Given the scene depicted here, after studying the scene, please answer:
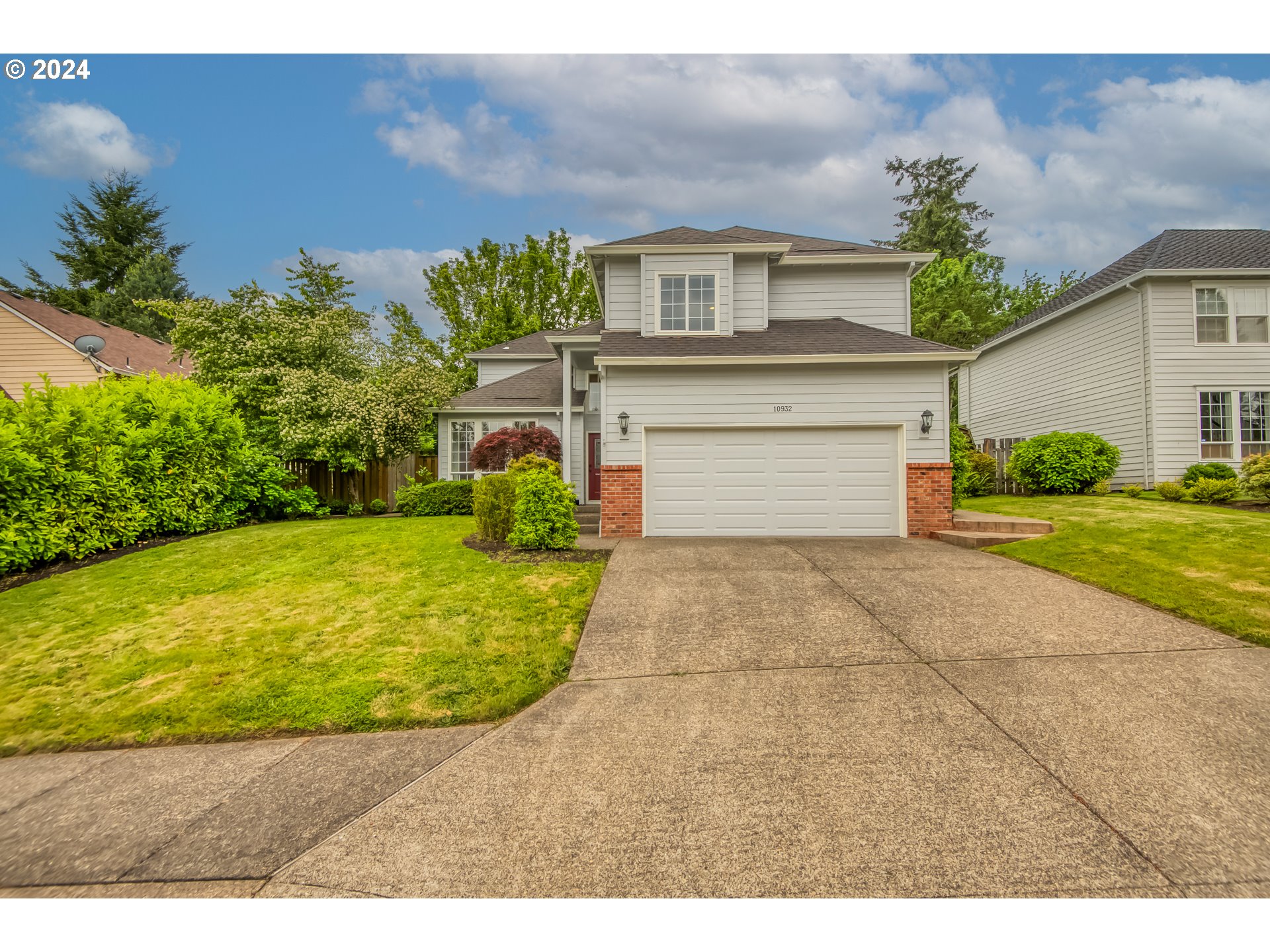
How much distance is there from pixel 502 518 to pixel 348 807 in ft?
22.1

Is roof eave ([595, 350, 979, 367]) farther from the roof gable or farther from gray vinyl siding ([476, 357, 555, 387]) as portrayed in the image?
the roof gable

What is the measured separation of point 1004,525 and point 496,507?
8681 millimetres

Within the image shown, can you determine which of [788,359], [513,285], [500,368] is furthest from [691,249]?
Answer: [513,285]

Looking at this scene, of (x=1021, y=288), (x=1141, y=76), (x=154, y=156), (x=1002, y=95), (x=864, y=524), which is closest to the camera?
(x=864, y=524)

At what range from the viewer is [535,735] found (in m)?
4.06

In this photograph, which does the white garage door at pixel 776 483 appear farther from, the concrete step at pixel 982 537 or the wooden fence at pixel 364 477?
the wooden fence at pixel 364 477

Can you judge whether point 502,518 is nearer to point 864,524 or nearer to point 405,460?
point 864,524

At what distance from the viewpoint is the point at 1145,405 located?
14.7 m

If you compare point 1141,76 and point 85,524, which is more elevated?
point 1141,76

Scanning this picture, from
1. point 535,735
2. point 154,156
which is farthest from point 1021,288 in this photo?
point 154,156

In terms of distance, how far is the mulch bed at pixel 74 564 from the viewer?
7.60 m

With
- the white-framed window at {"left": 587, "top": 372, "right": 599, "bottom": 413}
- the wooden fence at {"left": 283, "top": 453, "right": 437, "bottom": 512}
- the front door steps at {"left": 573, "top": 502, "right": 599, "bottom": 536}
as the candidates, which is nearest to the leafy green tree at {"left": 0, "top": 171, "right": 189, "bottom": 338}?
the wooden fence at {"left": 283, "top": 453, "right": 437, "bottom": 512}

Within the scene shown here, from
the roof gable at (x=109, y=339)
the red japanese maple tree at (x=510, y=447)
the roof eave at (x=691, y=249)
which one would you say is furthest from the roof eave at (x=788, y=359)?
the roof gable at (x=109, y=339)

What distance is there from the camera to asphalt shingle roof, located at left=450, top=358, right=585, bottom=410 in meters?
17.9
